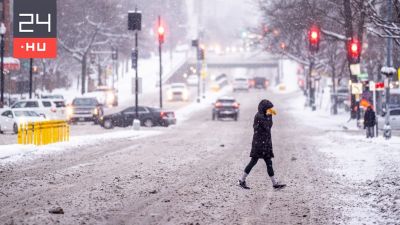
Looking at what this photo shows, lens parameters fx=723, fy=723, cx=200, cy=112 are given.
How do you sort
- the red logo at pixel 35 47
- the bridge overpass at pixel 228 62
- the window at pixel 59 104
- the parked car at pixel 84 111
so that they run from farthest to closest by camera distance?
the bridge overpass at pixel 228 62 < the parked car at pixel 84 111 < the window at pixel 59 104 < the red logo at pixel 35 47

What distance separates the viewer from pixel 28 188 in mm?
14680

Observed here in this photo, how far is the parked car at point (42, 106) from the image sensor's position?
4166cm

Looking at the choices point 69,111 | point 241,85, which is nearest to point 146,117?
point 69,111

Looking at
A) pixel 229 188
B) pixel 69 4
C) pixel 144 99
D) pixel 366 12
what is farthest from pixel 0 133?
pixel 144 99

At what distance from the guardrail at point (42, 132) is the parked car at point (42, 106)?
12.0 metres

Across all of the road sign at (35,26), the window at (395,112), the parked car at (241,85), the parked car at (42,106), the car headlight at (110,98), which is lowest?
the window at (395,112)

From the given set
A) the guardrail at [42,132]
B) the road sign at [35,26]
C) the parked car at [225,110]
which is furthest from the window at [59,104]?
the road sign at [35,26]

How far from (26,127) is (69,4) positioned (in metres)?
47.2

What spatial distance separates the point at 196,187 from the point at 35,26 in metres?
13.5

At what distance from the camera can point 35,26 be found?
26.3 metres

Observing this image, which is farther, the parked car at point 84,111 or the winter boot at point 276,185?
the parked car at point 84,111

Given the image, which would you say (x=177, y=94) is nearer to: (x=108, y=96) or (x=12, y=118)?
(x=108, y=96)

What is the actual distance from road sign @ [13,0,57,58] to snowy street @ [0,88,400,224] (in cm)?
414

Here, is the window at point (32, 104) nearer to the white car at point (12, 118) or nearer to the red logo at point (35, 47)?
the white car at point (12, 118)
